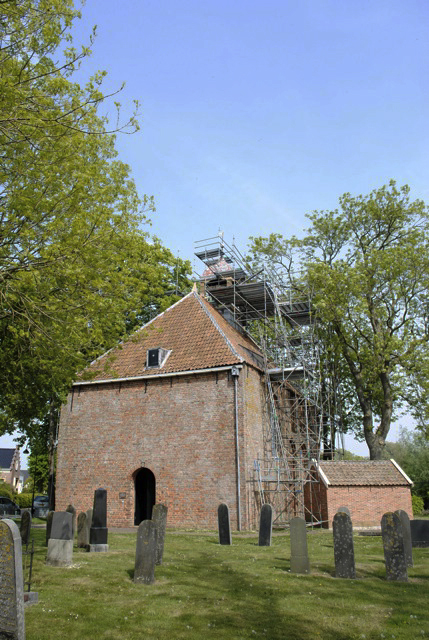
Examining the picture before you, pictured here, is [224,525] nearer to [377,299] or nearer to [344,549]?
[344,549]

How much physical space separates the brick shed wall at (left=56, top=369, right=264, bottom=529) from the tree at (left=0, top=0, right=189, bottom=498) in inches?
332

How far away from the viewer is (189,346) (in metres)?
22.4

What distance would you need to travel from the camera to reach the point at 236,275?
28.5 m

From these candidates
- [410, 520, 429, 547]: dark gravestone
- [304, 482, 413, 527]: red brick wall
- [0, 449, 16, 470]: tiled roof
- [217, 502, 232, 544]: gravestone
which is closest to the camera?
[410, 520, 429, 547]: dark gravestone

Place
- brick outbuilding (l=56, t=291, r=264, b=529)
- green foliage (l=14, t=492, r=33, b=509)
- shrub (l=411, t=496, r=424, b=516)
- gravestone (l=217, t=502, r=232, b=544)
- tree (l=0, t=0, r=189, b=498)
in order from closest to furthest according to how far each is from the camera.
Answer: tree (l=0, t=0, r=189, b=498) → gravestone (l=217, t=502, r=232, b=544) → brick outbuilding (l=56, t=291, r=264, b=529) → shrub (l=411, t=496, r=424, b=516) → green foliage (l=14, t=492, r=33, b=509)

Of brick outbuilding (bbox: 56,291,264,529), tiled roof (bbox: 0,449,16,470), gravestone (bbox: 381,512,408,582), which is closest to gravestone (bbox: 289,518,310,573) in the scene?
gravestone (bbox: 381,512,408,582)

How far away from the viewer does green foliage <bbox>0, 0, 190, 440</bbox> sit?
27.0ft

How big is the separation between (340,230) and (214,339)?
1245 cm

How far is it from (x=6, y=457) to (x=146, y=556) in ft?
210

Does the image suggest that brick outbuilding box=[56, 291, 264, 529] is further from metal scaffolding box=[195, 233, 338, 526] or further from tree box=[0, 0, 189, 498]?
tree box=[0, 0, 189, 498]

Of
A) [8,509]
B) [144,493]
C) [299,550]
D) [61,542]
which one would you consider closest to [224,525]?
[299,550]

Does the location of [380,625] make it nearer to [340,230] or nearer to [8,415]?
[8,415]

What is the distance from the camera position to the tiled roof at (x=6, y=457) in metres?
65.2

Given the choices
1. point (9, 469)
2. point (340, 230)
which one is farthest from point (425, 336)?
point (9, 469)
